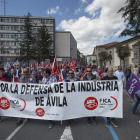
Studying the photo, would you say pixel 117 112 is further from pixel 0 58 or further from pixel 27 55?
pixel 0 58

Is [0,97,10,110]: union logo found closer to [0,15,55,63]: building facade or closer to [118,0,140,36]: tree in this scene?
[118,0,140,36]: tree

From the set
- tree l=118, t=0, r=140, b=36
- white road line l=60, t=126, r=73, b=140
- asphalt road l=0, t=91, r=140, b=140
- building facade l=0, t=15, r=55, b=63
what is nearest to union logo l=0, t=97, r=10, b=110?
asphalt road l=0, t=91, r=140, b=140

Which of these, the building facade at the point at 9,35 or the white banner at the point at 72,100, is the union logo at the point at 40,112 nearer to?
the white banner at the point at 72,100

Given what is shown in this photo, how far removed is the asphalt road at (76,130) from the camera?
3.33 m

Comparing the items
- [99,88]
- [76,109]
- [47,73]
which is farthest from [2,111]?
[99,88]

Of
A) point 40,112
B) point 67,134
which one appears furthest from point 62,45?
point 67,134

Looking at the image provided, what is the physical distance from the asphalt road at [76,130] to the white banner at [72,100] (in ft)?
1.04

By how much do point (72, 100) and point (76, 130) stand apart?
86 centimetres

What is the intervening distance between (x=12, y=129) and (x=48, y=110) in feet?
3.87

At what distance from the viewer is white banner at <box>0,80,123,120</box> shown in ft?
12.8

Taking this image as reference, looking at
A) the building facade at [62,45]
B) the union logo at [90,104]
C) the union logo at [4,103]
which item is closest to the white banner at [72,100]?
the union logo at [90,104]

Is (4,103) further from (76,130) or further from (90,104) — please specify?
(90,104)

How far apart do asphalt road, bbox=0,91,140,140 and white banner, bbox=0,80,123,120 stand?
12.5 inches

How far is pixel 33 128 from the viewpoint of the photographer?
384cm
